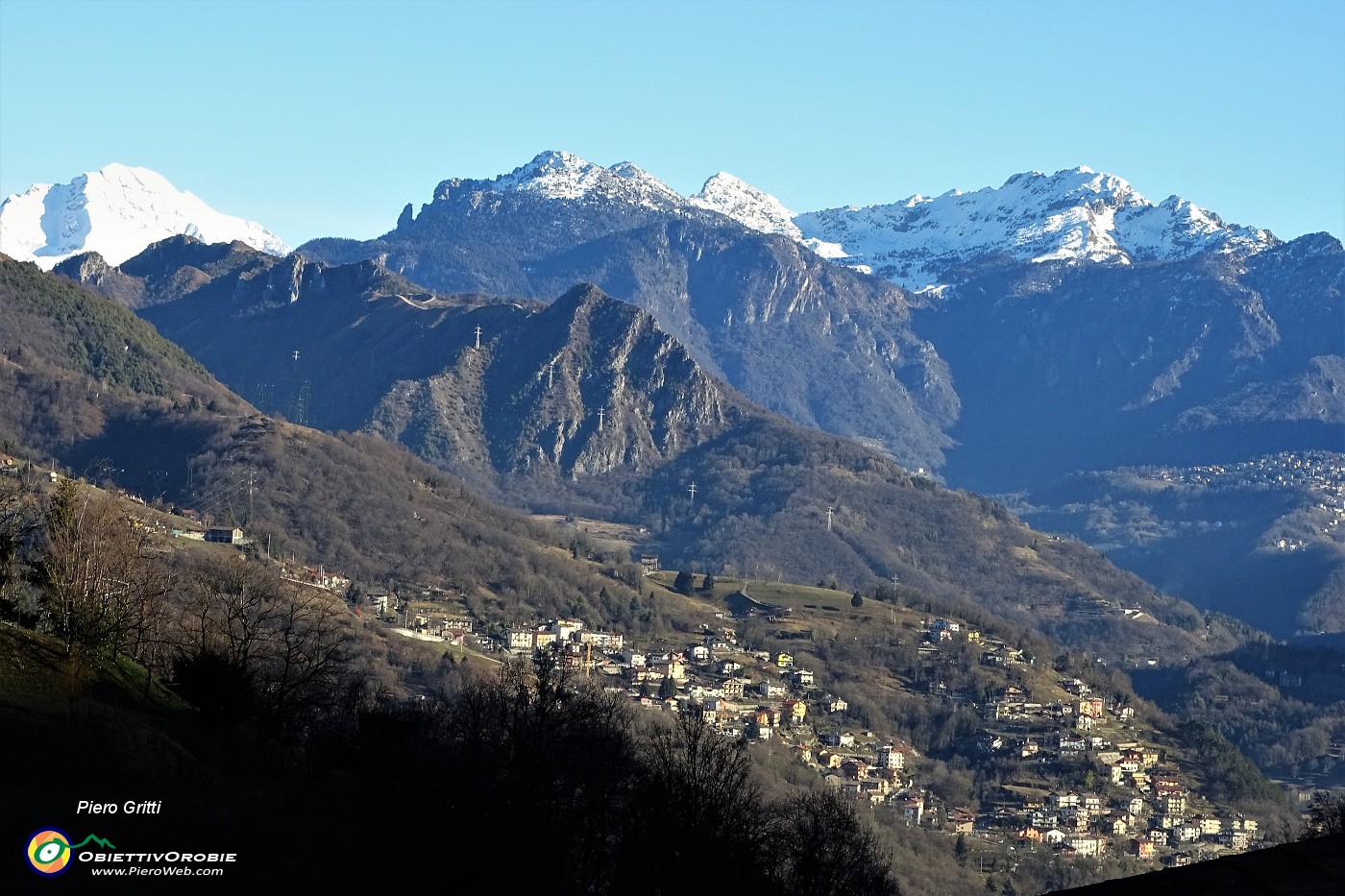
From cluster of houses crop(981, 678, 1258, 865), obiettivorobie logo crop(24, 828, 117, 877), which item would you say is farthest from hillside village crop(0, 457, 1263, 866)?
obiettivorobie logo crop(24, 828, 117, 877)

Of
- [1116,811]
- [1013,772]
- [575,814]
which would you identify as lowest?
[575,814]

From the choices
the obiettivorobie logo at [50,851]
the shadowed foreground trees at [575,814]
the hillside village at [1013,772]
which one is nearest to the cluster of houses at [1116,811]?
the hillside village at [1013,772]

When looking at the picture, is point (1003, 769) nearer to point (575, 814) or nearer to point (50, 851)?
point (575, 814)

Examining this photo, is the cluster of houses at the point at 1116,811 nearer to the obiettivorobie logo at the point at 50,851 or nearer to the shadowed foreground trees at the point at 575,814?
the shadowed foreground trees at the point at 575,814

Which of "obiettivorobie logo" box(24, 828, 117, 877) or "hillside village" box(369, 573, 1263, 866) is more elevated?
"hillside village" box(369, 573, 1263, 866)

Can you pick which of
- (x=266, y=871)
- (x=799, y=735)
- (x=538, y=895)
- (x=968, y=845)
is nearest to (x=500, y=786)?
(x=538, y=895)

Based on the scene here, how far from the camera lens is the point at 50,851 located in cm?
3356

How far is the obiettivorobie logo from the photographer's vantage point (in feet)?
108

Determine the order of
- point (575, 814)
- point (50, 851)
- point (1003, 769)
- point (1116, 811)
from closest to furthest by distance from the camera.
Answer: point (50, 851)
point (575, 814)
point (1116, 811)
point (1003, 769)

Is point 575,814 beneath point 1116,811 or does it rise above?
beneath

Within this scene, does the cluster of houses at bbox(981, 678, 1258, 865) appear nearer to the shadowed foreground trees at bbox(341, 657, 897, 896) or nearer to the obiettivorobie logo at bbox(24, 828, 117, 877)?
the shadowed foreground trees at bbox(341, 657, 897, 896)

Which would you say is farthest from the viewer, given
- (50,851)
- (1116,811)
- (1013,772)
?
(1013,772)

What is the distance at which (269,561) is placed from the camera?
612ft

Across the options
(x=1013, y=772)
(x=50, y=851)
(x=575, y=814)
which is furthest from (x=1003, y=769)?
(x=50, y=851)
